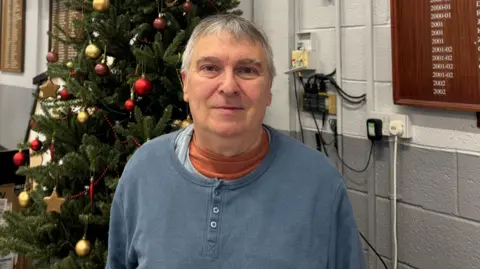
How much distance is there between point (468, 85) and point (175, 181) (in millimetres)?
1027

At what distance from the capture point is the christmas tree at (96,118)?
1535 millimetres

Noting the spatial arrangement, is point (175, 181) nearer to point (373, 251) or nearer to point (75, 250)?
point (75, 250)

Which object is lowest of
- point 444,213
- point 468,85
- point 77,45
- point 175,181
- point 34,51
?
point 444,213

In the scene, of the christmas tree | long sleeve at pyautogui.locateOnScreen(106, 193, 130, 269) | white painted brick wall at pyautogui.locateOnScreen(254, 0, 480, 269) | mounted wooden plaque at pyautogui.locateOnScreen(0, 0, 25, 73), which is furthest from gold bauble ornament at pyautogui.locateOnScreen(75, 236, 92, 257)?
mounted wooden plaque at pyautogui.locateOnScreen(0, 0, 25, 73)

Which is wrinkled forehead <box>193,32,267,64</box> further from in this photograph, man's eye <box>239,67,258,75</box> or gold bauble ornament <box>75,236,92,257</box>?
gold bauble ornament <box>75,236,92,257</box>

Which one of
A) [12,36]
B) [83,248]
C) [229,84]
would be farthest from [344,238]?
[12,36]

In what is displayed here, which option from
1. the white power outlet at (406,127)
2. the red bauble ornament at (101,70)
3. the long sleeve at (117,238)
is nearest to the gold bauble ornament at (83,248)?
the long sleeve at (117,238)

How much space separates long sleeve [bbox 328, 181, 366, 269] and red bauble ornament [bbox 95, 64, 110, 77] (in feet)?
3.23

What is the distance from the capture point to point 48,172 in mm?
1594

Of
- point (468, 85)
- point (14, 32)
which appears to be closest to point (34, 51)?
point (14, 32)

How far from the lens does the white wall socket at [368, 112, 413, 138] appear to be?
5.35 ft

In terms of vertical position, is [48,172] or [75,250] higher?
[48,172]

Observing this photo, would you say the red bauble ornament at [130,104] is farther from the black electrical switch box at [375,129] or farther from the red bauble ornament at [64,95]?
the black electrical switch box at [375,129]

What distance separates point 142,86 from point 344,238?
33.6 inches
